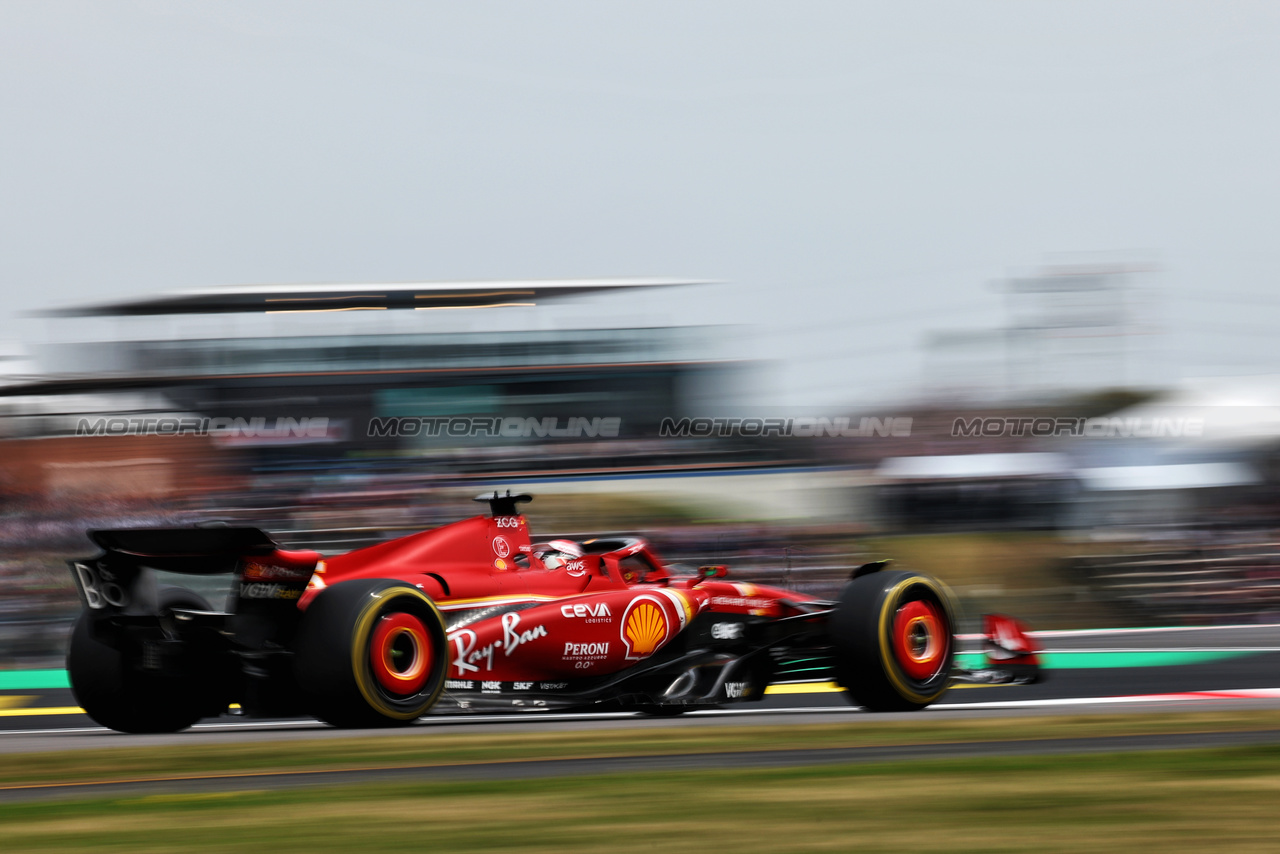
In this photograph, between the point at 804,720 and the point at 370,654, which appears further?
the point at 804,720

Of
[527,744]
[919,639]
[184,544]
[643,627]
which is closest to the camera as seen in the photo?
[527,744]

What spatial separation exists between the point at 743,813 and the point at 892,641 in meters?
3.37

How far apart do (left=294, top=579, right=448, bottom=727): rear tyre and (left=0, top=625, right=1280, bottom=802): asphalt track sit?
111mm

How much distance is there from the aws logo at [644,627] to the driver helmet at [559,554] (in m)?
0.39

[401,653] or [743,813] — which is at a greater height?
[401,653]

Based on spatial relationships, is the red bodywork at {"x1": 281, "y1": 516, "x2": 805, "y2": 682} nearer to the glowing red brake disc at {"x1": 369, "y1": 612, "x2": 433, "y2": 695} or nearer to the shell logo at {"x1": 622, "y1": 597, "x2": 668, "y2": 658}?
the shell logo at {"x1": 622, "y1": 597, "x2": 668, "y2": 658}

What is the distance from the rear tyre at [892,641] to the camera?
6.99 m

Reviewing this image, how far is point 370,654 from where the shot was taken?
5883 mm

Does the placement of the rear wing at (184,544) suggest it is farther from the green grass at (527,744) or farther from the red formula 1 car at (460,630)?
the green grass at (527,744)

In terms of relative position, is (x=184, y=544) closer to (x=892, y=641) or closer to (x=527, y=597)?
(x=527, y=597)

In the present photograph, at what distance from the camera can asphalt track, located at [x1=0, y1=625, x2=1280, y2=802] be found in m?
4.77

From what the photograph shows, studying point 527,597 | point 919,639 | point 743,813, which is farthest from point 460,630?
point 743,813

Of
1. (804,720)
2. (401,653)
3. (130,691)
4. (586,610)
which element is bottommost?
(804,720)

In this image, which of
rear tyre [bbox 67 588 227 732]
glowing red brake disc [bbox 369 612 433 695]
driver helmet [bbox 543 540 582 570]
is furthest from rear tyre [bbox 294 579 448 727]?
driver helmet [bbox 543 540 582 570]
